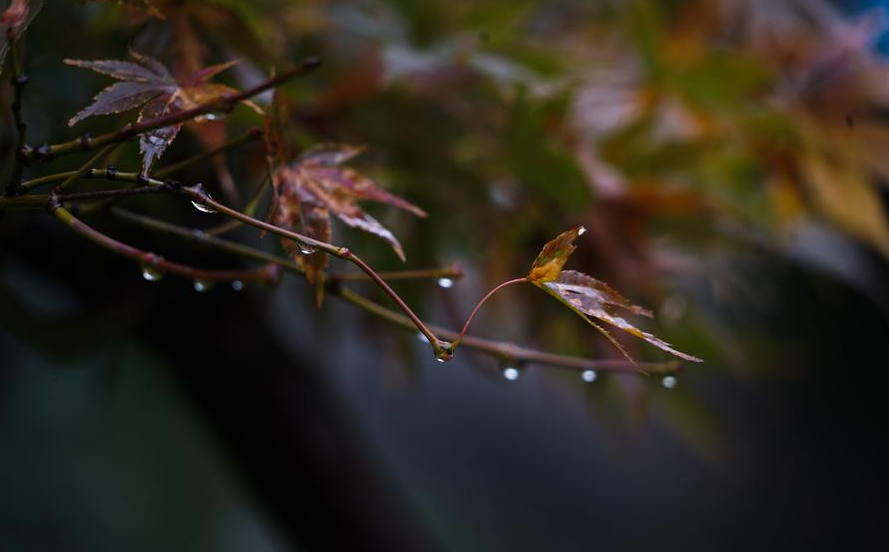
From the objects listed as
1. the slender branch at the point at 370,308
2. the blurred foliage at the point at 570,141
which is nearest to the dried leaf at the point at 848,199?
the blurred foliage at the point at 570,141

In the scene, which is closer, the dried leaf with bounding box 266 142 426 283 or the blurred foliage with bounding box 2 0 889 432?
the dried leaf with bounding box 266 142 426 283

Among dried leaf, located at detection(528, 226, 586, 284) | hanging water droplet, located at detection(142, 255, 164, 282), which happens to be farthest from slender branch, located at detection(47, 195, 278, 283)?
dried leaf, located at detection(528, 226, 586, 284)

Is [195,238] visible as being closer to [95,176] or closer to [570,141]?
[95,176]

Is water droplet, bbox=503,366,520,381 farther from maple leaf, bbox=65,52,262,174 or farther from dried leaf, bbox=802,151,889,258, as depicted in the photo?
dried leaf, bbox=802,151,889,258

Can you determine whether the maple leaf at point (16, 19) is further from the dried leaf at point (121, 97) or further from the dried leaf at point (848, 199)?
the dried leaf at point (848, 199)

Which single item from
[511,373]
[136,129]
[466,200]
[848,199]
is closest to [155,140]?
[136,129]

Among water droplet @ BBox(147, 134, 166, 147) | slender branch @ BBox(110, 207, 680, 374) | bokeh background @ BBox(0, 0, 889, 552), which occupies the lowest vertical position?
bokeh background @ BBox(0, 0, 889, 552)

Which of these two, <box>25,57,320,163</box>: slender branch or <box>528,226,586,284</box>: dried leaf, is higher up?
<box>25,57,320,163</box>: slender branch
